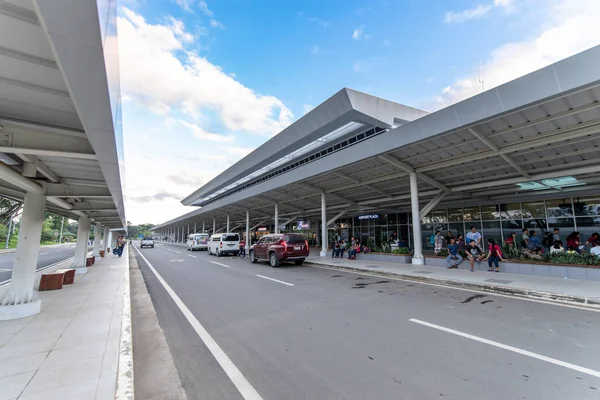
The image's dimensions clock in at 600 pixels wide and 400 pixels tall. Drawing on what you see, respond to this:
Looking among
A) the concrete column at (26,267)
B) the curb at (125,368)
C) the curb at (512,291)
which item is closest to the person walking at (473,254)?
the curb at (512,291)

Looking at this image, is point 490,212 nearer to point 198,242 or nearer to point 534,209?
point 534,209

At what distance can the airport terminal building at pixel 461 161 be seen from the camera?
7914 millimetres

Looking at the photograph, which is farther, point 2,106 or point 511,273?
point 511,273

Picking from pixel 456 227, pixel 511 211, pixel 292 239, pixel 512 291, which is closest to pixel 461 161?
pixel 512 291

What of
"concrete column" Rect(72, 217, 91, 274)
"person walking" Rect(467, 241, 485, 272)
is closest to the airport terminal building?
"person walking" Rect(467, 241, 485, 272)

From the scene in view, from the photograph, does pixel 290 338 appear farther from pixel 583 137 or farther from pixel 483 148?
pixel 583 137

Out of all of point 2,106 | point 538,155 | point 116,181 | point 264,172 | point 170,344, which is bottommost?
point 170,344

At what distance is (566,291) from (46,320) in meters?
12.9

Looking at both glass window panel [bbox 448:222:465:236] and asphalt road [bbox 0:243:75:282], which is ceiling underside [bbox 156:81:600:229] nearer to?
glass window panel [bbox 448:222:465:236]

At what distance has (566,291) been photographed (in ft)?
24.7

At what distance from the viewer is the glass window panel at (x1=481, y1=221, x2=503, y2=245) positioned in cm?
1875

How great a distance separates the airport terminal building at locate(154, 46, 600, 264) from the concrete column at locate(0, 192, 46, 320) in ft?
37.5

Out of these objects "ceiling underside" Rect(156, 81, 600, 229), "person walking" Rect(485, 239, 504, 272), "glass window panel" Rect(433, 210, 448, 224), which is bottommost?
"person walking" Rect(485, 239, 504, 272)

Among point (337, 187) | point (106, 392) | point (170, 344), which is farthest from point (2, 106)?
point (337, 187)
